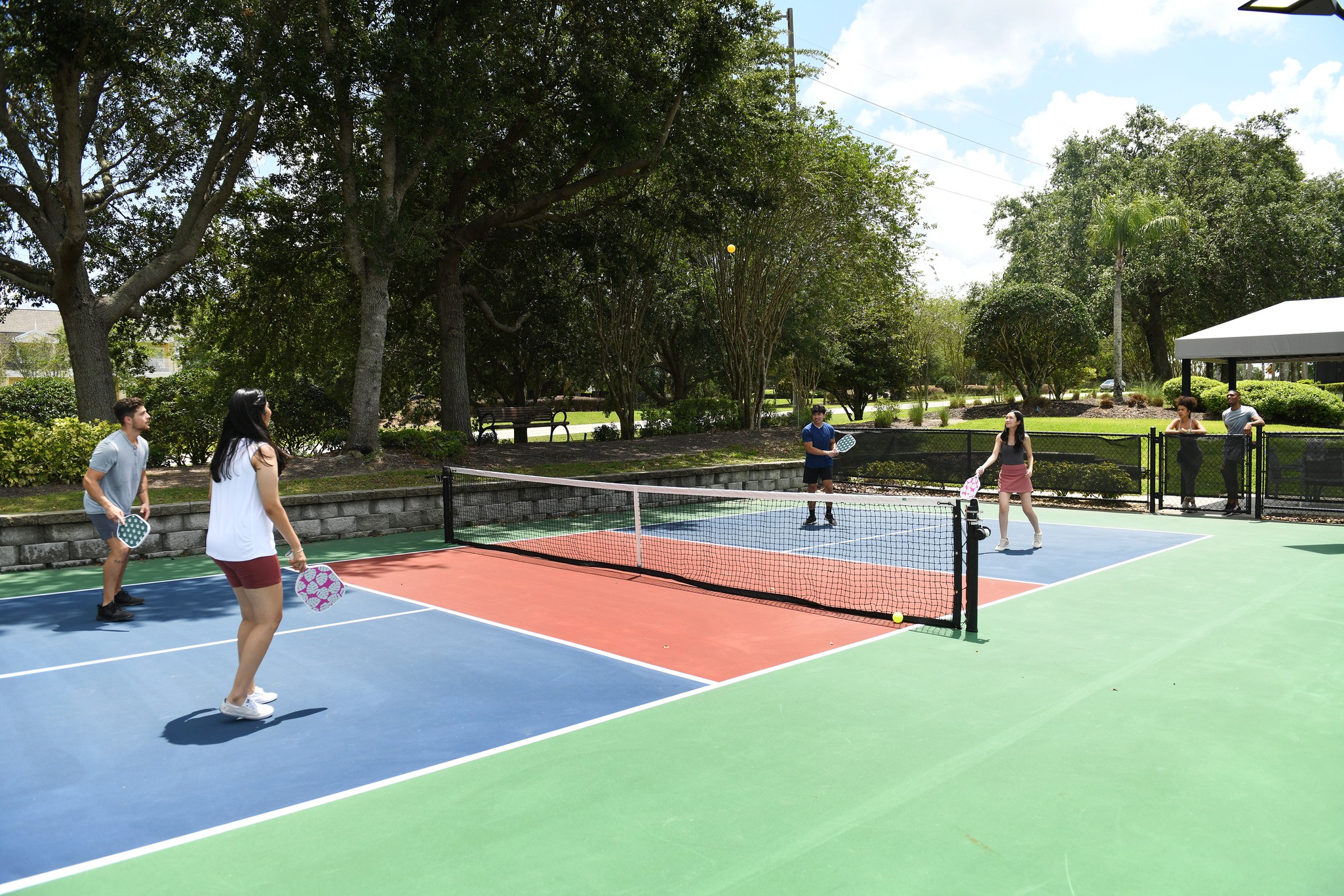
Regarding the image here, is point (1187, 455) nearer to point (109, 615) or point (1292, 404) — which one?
point (1292, 404)

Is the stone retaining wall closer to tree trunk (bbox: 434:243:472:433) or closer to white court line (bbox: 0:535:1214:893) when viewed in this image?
tree trunk (bbox: 434:243:472:433)

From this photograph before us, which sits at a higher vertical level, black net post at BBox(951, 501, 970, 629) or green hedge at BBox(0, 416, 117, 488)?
green hedge at BBox(0, 416, 117, 488)

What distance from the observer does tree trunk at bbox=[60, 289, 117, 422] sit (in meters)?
14.9

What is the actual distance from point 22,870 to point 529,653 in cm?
370

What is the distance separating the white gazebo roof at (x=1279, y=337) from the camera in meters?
14.8

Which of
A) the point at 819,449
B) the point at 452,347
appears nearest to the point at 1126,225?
the point at 819,449

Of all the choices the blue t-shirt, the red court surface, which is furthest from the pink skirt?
the blue t-shirt

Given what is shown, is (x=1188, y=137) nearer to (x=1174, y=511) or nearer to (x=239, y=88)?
(x=1174, y=511)

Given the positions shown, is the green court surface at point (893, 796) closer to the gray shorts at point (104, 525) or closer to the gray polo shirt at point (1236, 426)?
the gray shorts at point (104, 525)

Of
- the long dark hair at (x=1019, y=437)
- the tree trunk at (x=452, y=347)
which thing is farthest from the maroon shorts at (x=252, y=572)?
the tree trunk at (x=452, y=347)

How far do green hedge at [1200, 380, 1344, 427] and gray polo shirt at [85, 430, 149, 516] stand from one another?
80.8ft

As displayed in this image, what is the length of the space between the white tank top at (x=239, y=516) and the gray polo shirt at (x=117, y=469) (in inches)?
134

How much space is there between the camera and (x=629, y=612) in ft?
28.4

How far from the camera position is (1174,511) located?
1530cm
